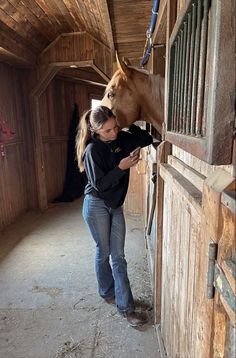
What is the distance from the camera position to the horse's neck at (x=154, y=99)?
1826mm

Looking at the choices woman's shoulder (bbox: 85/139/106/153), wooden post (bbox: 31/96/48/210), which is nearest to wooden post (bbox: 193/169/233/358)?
woman's shoulder (bbox: 85/139/106/153)

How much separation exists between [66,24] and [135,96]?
2.08 meters

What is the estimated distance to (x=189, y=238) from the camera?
2.83 ft

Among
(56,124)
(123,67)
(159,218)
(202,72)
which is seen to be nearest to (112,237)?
(159,218)

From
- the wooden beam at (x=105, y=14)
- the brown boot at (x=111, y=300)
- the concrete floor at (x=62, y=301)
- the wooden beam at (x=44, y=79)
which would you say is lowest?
the concrete floor at (x=62, y=301)

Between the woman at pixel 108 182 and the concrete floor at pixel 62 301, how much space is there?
17 centimetres

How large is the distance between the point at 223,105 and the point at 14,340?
195 centimetres

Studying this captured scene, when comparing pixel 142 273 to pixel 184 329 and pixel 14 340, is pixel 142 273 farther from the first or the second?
pixel 184 329

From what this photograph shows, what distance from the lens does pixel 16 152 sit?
13.5 feet

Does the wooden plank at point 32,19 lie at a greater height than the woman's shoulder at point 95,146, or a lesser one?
greater

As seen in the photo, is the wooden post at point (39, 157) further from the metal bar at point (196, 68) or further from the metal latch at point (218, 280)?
the metal latch at point (218, 280)

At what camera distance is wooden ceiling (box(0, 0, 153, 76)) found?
2.32 meters

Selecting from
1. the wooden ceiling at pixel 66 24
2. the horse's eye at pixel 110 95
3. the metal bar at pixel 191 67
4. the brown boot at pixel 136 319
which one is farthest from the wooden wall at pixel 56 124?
the metal bar at pixel 191 67

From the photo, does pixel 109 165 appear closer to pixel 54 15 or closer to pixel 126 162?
pixel 126 162
